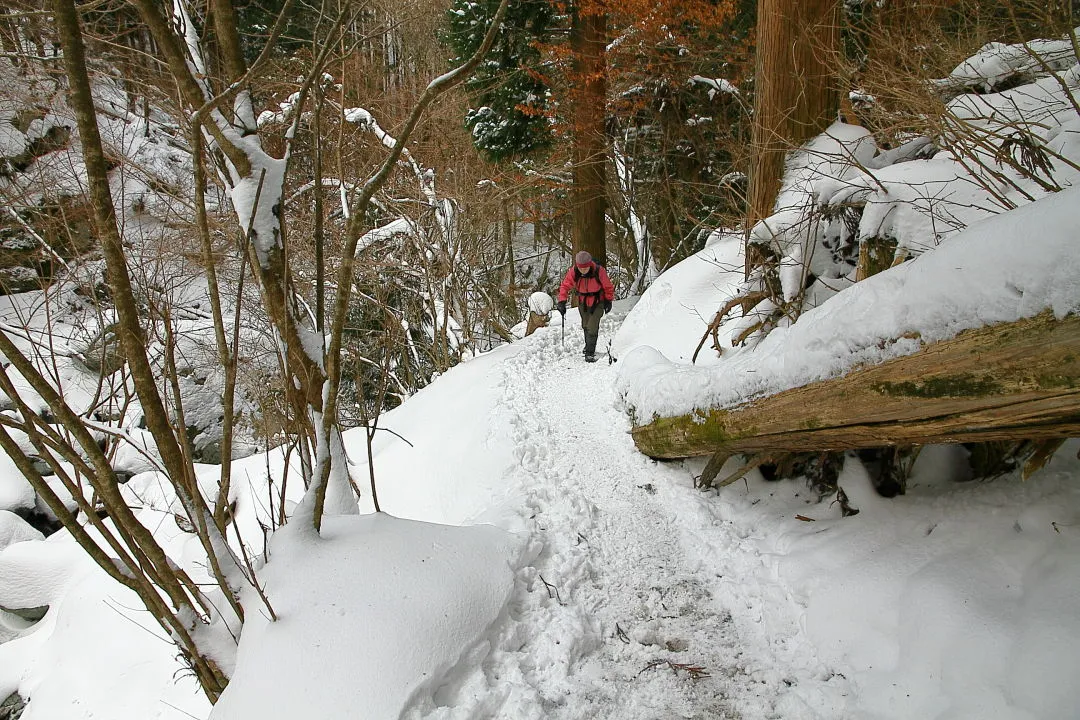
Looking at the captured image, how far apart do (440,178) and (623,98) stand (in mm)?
4397

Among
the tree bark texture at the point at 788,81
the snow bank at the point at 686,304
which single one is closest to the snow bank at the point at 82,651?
the snow bank at the point at 686,304

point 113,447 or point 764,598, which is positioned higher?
point 113,447

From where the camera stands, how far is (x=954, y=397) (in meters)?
1.91

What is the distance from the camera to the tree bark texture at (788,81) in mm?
5043

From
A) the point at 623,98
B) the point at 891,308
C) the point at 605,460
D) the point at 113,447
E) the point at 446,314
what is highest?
the point at 623,98

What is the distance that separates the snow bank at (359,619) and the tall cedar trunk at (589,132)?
964cm

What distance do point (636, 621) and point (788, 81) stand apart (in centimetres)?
520

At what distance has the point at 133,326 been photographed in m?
1.78

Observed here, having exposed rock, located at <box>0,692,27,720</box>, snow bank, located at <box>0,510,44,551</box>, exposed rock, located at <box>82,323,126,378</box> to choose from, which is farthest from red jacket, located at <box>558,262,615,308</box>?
A: snow bank, located at <box>0,510,44,551</box>

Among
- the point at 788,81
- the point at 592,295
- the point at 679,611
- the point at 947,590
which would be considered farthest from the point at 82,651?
the point at 788,81

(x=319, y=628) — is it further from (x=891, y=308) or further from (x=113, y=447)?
(x=891, y=308)

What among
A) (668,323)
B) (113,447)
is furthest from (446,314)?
(113,447)

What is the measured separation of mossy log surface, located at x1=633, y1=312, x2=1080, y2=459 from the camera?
1.63 m

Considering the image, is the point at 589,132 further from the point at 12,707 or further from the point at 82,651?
the point at 12,707
